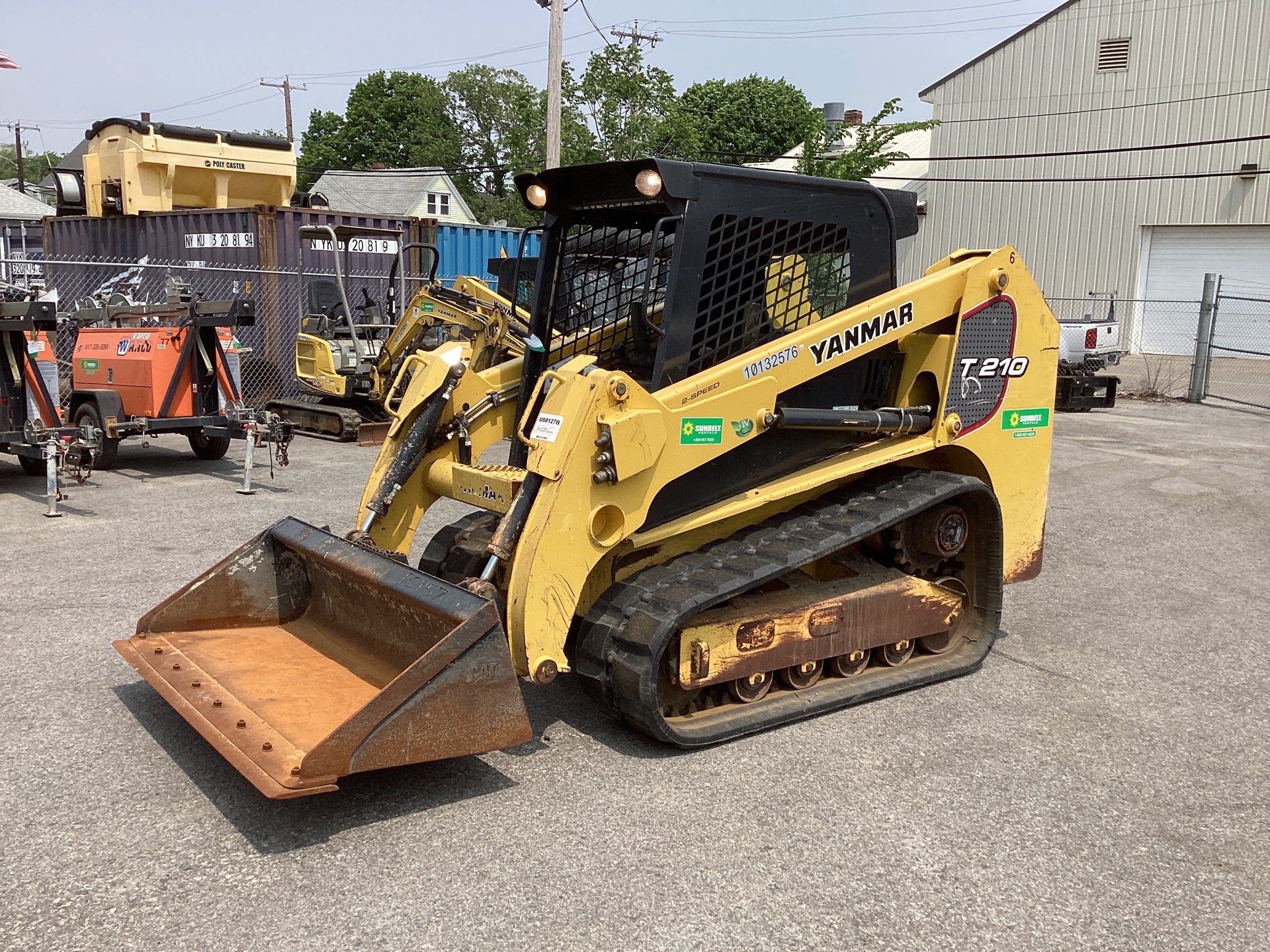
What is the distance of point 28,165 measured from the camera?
98125mm

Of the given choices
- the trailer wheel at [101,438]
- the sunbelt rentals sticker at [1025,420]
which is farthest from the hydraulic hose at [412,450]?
the trailer wheel at [101,438]

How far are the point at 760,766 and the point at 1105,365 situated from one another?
16691mm

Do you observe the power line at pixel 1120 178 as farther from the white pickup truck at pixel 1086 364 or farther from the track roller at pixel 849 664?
the track roller at pixel 849 664

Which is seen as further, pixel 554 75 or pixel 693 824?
pixel 554 75

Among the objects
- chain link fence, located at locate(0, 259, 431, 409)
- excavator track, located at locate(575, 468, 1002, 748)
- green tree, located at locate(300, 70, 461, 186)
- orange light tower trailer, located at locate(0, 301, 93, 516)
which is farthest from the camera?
green tree, located at locate(300, 70, 461, 186)

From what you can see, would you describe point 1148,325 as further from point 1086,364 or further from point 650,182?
point 650,182

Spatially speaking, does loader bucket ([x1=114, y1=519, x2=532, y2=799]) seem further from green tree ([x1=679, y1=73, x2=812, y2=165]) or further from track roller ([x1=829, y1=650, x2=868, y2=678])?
green tree ([x1=679, y1=73, x2=812, y2=165])

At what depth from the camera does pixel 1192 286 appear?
27.6 meters

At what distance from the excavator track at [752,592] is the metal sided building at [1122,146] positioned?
25.2m

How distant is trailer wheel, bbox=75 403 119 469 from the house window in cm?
4226

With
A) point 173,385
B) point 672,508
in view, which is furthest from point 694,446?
point 173,385

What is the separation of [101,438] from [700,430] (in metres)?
7.89

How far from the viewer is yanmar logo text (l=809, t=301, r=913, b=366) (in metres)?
4.88

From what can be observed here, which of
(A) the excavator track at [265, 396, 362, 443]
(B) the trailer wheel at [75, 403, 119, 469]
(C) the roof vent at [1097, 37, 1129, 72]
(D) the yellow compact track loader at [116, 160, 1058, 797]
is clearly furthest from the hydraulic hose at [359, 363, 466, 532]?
(C) the roof vent at [1097, 37, 1129, 72]
